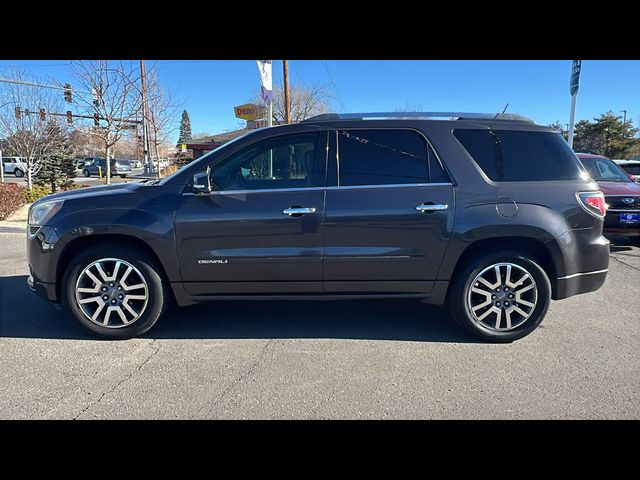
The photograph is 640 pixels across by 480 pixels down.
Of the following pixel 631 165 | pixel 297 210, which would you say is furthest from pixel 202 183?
pixel 631 165

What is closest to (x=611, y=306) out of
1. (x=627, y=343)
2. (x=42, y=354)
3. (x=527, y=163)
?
(x=627, y=343)

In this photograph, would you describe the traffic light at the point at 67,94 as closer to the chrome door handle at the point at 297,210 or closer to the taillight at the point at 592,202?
the chrome door handle at the point at 297,210

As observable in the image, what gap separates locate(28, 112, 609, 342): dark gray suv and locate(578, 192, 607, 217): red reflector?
1 cm

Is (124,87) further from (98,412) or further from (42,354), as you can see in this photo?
(98,412)

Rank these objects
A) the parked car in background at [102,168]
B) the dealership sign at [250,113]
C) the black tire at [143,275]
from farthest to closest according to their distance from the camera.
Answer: the parked car in background at [102,168] → the dealership sign at [250,113] → the black tire at [143,275]

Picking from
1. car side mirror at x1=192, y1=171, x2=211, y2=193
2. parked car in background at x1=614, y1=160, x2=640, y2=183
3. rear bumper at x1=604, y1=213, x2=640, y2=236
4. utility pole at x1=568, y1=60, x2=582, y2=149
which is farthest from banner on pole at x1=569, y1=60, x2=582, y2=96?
car side mirror at x1=192, y1=171, x2=211, y2=193

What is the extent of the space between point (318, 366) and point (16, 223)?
33.2 feet

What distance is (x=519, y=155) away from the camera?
3580mm

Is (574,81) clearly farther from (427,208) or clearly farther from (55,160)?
(55,160)

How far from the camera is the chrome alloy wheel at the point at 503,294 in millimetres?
3527

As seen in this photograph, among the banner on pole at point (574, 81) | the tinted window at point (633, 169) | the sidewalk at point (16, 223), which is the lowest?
the sidewalk at point (16, 223)

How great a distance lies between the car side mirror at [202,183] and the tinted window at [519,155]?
2318mm

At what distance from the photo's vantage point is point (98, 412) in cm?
257

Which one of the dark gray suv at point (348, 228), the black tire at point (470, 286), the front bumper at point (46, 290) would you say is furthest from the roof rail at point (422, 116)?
the front bumper at point (46, 290)
